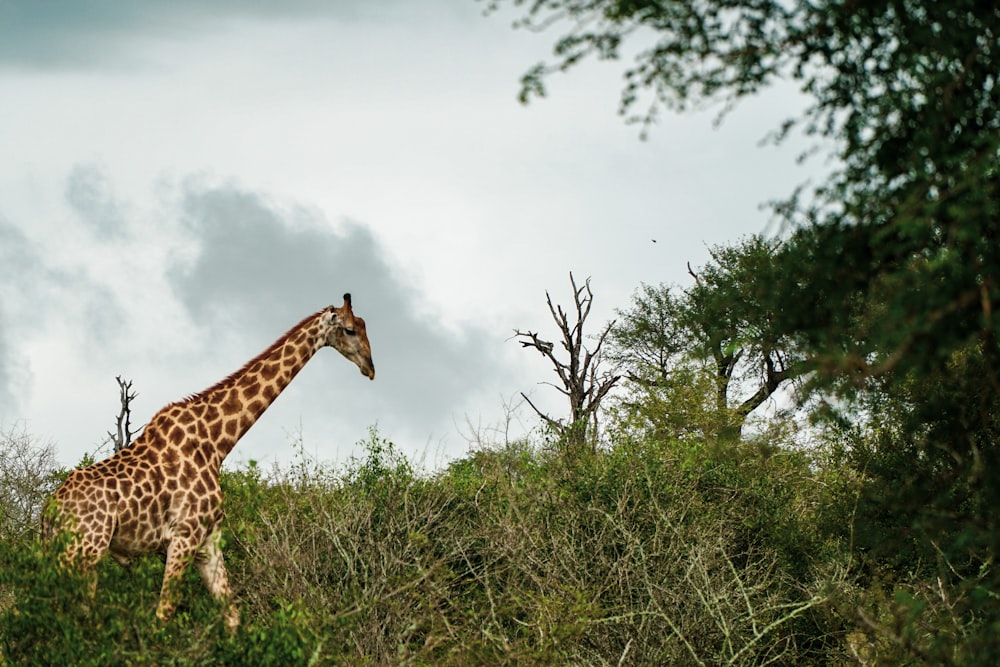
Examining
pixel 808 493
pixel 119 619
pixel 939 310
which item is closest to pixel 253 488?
pixel 119 619

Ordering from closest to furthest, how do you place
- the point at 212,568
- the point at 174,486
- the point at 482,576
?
the point at 212,568
the point at 174,486
the point at 482,576

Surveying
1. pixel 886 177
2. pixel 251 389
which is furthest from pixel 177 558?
pixel 886 177

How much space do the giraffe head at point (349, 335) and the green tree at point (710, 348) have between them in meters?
3.59

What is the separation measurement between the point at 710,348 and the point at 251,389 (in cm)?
672

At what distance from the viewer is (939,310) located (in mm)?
6297

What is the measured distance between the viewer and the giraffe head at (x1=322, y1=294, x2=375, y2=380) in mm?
13672

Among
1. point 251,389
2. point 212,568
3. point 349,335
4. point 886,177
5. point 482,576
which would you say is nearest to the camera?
point 886,177

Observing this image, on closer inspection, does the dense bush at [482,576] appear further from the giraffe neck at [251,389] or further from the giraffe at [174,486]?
the giraffe neck at [251,389]

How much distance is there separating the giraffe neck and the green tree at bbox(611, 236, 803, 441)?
4244mm

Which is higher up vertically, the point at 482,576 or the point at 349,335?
the point at 349,335

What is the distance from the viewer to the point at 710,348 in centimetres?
790

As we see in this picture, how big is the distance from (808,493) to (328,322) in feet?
28.4

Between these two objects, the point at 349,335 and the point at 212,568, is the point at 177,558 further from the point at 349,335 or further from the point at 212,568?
the point at 349,335

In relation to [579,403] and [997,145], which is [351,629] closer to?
[997,145]
